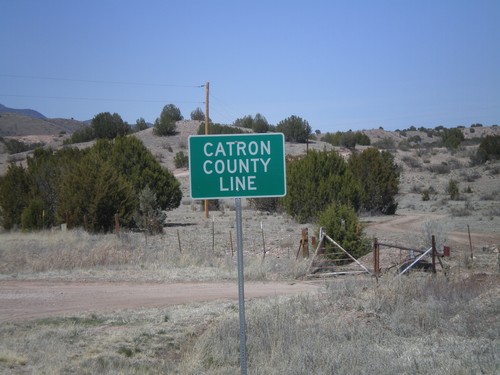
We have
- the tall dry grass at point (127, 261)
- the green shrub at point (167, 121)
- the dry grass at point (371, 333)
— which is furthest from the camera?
the green shrub at point (167, 121)

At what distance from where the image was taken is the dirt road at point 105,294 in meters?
13.7

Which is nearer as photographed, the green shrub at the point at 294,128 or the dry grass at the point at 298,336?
the dry grass at the point at 298,336

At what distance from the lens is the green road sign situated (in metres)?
6.32

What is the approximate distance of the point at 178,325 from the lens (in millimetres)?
11477

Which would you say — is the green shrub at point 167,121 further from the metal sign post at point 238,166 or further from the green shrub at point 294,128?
the metal sign post at point 238,166

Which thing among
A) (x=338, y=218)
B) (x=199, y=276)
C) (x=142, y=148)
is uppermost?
(x=142, y=148)

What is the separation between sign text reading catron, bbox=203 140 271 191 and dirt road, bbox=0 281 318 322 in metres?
7.92

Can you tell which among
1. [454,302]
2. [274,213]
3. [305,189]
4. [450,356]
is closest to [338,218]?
[454,302]

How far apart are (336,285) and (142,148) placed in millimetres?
30915

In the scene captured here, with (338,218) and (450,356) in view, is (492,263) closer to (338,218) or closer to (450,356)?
(338,218)

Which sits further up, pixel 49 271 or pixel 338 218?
pixel 338 218

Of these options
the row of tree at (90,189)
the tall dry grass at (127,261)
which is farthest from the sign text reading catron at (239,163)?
the row of tree at (90,189)

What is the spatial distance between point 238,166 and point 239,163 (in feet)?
0.10

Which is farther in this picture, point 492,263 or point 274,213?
point 274,213
